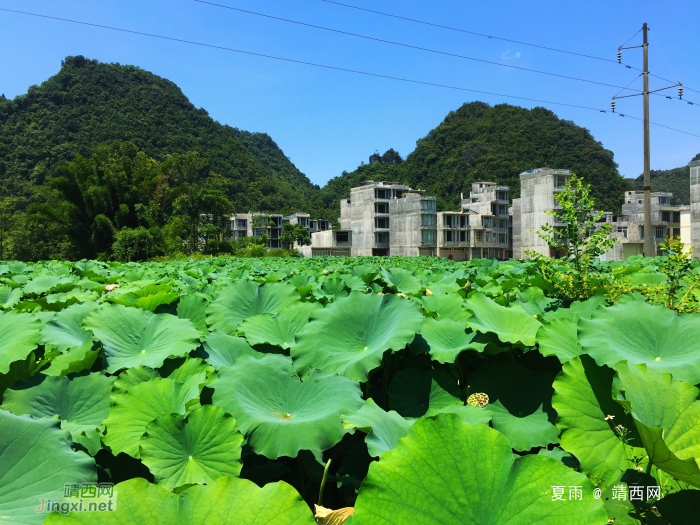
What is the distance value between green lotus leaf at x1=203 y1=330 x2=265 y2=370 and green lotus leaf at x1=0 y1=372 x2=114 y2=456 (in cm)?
31

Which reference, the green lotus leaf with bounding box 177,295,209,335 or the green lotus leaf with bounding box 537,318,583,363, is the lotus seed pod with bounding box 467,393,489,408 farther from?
the green lotus leaf with bounding box 177,295,209,335

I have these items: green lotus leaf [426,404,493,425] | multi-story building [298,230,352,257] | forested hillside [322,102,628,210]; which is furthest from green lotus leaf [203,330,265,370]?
forested hillside [322,102,628,210]

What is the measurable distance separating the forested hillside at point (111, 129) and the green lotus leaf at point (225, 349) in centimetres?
5937

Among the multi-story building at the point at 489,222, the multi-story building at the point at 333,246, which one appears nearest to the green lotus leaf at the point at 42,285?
the multi-story building at the point at 489,222

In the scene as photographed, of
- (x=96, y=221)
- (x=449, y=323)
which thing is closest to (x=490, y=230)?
(x=96, y=221)

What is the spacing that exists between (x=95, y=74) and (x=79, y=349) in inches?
3391

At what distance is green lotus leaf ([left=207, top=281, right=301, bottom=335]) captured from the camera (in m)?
2.03

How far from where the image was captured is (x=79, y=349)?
137 centimetres

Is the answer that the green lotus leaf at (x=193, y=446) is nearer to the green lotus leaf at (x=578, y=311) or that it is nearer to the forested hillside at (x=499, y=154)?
the green lotus leaf at (x=578, y=311)

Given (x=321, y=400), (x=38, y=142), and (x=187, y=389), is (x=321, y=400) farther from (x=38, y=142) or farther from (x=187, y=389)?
(x=38, y=142)

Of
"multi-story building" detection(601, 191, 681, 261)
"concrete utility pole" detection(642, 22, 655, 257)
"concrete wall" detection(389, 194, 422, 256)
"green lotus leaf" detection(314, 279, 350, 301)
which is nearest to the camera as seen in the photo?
"green lotus leaf" detection(314, 279, 350, 301)

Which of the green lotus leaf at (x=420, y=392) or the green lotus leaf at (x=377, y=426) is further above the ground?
the green lotus leaf at (x=377, y=426)

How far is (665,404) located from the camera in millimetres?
929

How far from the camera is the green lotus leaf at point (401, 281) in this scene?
2957 mm
